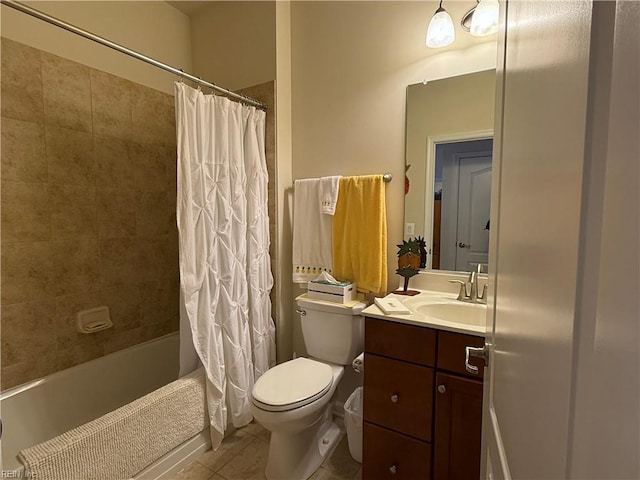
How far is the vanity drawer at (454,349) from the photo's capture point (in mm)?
1226

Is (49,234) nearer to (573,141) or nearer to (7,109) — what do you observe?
(7,109)

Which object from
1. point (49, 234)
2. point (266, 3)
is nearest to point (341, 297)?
point (49, 234)

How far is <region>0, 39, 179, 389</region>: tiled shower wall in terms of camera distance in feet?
5.36

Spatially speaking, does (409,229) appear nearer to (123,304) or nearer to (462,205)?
(462,205)

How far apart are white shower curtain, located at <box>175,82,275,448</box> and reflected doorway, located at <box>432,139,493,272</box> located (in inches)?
41.5

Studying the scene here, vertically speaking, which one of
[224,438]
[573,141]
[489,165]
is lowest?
[224,438]

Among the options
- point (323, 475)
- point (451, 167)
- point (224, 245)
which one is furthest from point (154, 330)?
point (451, 167)

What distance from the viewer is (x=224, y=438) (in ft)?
6.14

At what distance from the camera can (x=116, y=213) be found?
206 centimetres

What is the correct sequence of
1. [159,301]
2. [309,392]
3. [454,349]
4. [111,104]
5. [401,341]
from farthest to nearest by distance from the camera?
[159,301], [111,104], [309,392], [401,341], [454,349]

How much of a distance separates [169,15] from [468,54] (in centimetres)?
209

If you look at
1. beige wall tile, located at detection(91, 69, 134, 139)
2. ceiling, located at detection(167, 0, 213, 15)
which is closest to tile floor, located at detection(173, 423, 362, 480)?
beige wall tile, located at detection(91, 69, 134, 139)

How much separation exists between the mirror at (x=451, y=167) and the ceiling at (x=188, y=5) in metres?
1.69

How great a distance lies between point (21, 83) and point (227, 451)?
2.26 m
